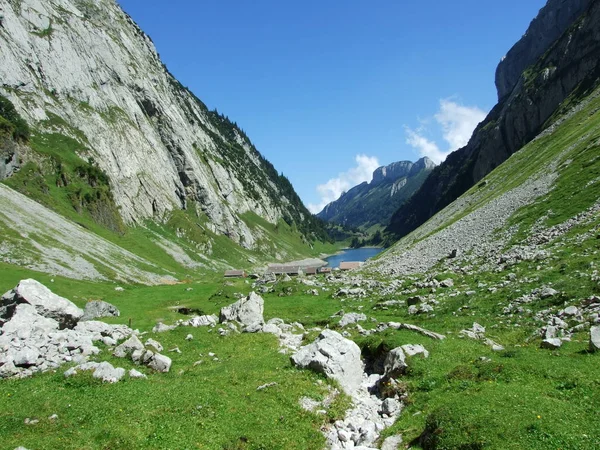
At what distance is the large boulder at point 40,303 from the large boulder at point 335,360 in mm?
18896

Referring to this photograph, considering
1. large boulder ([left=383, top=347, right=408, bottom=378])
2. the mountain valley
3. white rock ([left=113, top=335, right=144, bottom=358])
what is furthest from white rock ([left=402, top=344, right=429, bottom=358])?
white rock ([left=113, top=335, right=144, bottom=358])

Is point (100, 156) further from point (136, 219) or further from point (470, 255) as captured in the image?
point (470, 255)

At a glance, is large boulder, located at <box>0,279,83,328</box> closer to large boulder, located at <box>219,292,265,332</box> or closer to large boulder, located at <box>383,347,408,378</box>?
large boulder, located at <box>219,292,265,332</box>

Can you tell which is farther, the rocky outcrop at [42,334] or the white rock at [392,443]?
the rocky outcrop at [42,334]

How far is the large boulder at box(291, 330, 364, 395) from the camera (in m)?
21.7

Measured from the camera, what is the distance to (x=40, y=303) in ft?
94.8

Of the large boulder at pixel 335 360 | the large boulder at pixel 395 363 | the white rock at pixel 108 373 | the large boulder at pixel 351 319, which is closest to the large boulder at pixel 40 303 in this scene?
the white rock at pixel 108 373

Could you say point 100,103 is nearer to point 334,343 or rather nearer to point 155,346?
point 155,346

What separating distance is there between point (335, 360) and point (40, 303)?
22.4 m

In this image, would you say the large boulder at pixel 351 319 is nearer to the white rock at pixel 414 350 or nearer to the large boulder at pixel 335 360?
the large boulder at pixel 335 360

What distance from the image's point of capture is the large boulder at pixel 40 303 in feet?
94.0

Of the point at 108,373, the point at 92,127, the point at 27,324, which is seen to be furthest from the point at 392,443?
the point at 92,127

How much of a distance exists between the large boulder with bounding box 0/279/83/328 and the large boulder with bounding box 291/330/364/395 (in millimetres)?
18896

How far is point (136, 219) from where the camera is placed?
469 ft
